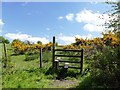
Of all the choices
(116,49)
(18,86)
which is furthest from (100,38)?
(18,86)

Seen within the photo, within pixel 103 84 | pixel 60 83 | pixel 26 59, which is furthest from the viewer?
pixel 26 59

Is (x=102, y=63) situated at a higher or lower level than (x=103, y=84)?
higher

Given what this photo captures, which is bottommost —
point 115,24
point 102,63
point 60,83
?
point 60,83

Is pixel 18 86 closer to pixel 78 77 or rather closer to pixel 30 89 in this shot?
pixel 30 89

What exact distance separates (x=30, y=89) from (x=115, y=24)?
454 centimetres

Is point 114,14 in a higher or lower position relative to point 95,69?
higher

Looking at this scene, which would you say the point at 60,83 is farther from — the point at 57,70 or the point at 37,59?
the point at 37,59

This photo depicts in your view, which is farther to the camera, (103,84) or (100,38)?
(100,38)

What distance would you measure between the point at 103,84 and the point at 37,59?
1179cm

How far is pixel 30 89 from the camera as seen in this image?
36.0 ft

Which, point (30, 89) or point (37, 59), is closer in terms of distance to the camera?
point (30, 89)

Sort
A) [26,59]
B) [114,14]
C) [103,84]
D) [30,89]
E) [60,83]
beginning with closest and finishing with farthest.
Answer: [30,89], [103,84], [114,14], [60,83], [26,59]

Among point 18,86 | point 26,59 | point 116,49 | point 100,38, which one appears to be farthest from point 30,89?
point 100,38

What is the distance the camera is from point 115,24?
1249 cm
